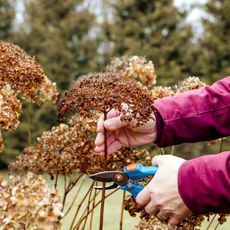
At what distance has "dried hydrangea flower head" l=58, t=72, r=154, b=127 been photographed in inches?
76.4

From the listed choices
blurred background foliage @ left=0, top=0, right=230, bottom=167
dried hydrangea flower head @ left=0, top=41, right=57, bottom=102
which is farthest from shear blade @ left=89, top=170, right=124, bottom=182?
blurred background foliage @ left=0, top=0, right=230, bottom=167

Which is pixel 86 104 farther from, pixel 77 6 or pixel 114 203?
pixel 77 6

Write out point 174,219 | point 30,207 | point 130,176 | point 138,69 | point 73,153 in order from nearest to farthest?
1. point 30,207
2. point 174,219
3. point 130,176
4. point 73,153
5. point 138,69

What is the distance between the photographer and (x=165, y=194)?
1.78m

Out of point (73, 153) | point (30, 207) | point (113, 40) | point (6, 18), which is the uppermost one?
point (6, 18)

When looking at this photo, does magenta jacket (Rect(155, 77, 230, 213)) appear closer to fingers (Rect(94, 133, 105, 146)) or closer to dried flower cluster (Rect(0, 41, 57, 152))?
fingers (Rect(94, 133, 105, 146))

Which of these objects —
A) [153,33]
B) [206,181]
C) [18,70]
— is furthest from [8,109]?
[153,33]

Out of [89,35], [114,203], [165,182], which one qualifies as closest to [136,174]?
[165,182]

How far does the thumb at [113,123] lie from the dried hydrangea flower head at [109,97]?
100mm

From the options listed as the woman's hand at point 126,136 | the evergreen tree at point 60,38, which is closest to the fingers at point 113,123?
the woman's hand at point 126,136

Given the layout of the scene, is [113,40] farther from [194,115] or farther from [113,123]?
[113,123]

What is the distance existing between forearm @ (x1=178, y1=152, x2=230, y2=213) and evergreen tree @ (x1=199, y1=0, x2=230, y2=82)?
10.7 metres

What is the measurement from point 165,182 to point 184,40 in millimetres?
11579

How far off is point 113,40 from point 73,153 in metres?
11.0
